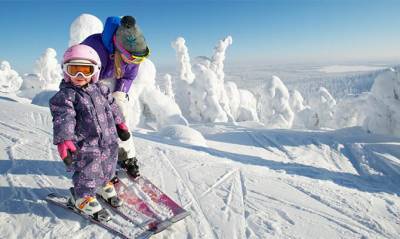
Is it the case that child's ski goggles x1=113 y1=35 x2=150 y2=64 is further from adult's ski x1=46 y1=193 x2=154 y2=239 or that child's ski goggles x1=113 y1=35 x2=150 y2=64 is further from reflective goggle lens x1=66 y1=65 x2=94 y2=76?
adult's ski x1=46 y1=193 x2=154 y2=239

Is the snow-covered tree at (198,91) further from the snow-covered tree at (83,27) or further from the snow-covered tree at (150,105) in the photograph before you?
the snow-covered tree at (83,27)

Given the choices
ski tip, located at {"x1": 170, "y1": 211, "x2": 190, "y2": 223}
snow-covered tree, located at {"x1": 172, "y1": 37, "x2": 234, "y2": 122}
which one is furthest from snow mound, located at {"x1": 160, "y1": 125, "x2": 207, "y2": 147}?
snow-covered tree, located at {"x1": 172, "y1": 37, "x2": 234, "y2": 122}

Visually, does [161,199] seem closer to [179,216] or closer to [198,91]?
[179,216]

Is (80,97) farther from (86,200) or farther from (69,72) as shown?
(86,200)

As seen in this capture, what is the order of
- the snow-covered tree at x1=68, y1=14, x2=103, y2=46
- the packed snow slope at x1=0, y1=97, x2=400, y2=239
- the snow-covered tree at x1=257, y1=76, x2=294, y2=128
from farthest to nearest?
the snow-covered tree at x1=257, y1=76, x2=294, y2=128 → the snow-covered tree at x1=68, y1=14, x2=103, y2=46 → the packed snow slope at x1=0, y1=97, x2=400, y2=239

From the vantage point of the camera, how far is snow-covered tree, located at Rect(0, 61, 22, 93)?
5234 centimetres

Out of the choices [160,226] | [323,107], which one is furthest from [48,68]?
[160,226]

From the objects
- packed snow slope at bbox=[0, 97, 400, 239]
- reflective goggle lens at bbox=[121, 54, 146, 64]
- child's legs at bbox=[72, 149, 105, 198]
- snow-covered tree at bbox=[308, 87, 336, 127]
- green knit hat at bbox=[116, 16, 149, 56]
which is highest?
green knit hat at bbox=[116, 16, 149, 56]

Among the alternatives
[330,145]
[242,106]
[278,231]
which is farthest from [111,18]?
[242,106]

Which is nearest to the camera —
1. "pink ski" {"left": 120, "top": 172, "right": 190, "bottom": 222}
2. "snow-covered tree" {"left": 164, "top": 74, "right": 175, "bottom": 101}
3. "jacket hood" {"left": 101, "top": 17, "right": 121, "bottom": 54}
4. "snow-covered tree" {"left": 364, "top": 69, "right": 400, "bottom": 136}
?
"pink ski" {"left": 120, "top": 172, "right": 190, "bottom": 222}

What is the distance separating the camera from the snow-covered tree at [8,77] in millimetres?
52341

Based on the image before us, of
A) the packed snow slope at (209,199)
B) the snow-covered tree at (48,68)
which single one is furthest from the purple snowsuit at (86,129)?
the snow-covered tree at (48,68)

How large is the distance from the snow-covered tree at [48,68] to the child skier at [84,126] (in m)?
37.5

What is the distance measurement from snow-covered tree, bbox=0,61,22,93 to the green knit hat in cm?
5673
